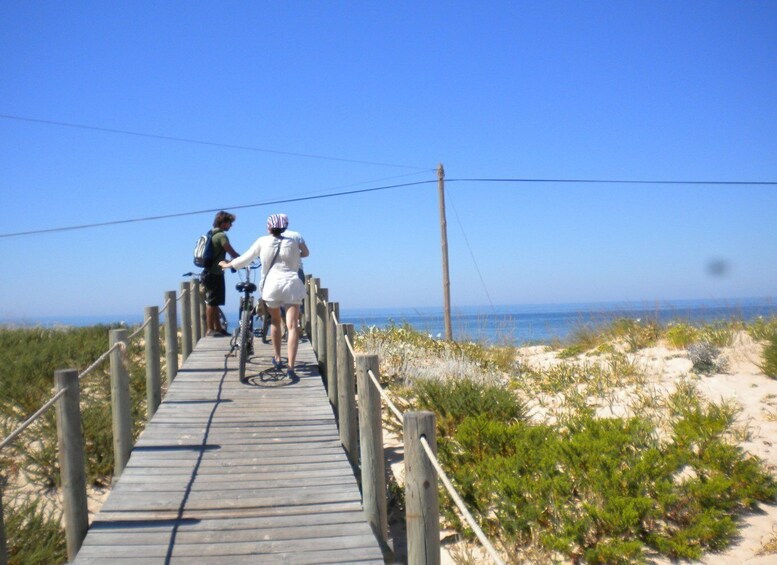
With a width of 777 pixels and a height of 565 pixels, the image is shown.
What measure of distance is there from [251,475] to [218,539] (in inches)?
42.0

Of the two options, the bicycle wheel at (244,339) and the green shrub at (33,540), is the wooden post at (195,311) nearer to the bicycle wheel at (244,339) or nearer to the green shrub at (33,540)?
the bicycle wheel at (244,339)

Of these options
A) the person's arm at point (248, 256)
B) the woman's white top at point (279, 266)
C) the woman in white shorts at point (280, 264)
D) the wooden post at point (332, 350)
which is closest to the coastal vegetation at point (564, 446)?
the wooden post at point (332, 350)

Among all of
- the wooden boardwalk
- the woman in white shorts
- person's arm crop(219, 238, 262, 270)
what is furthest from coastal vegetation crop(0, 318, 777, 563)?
person's arm crop(219, 238, 262, 270)

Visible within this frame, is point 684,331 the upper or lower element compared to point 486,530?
upper

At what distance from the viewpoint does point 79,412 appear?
455 centimetres

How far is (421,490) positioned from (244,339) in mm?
5434

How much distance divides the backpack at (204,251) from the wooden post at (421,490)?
741 cm

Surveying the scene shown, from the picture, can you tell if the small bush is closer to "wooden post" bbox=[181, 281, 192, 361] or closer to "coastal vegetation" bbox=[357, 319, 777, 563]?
"coastal vegetation" bbox=[357, 319, 777, 563]

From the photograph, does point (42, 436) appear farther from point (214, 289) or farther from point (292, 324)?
point (214, 289)

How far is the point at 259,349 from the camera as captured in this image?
10.8 metres

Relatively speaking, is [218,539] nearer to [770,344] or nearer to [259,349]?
[259,349]

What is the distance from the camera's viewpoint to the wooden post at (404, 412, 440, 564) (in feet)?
10.5

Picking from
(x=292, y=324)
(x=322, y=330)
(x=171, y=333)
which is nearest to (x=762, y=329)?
(x=322, y=330)

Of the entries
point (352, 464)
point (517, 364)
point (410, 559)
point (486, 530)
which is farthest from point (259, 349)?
point (410, 559)
